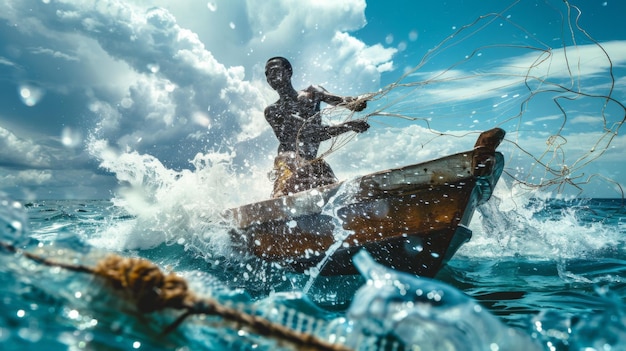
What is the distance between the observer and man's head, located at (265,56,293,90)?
5.40 metres

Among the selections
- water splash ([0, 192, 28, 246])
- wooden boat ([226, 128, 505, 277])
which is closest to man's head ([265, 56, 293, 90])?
wooden boat ([226, 128, 505, 277])

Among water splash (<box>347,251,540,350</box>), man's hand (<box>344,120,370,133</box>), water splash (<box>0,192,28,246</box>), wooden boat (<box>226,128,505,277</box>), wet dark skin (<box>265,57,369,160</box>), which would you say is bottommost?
water splash (<box>347,251,540,350</box>)

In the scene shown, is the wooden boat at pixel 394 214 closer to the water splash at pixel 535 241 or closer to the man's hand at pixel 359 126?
the man's hand at pixel 359 126

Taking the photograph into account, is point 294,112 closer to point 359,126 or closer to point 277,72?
point 277,72

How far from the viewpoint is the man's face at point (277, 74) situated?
5398 mm

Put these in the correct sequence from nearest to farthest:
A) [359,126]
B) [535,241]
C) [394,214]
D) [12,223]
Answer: [12,223]
[394,214]
[359,126]
[535,241]

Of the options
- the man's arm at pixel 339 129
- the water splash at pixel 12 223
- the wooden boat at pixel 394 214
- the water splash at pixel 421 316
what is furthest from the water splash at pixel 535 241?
the water splash at pixel 12 223

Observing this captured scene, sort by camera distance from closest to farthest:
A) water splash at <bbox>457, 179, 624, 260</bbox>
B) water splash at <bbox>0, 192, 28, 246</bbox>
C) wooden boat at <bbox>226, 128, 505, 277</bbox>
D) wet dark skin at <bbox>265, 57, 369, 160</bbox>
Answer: water splash at <bbox>0, 192, 28, 246</bbox> < wooden boat at <bbox>226, 128, 505, 277</bbox> < wet dark skin at <bbox>265, 57, 369, 160</bbox> < water splash at <bbox>457, 179, 624, 260</bbox>

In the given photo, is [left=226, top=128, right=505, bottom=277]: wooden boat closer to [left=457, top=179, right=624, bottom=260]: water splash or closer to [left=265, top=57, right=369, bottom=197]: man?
[left=265, top=57, right=369, bottom=197]: man

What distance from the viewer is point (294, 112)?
17.5 feet

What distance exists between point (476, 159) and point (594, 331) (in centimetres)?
182

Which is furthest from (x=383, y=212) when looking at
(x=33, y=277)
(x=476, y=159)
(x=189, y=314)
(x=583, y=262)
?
(x=583, y=262)

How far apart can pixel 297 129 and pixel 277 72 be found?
1.10 m

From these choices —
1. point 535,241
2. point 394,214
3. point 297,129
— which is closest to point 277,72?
point 297,129
